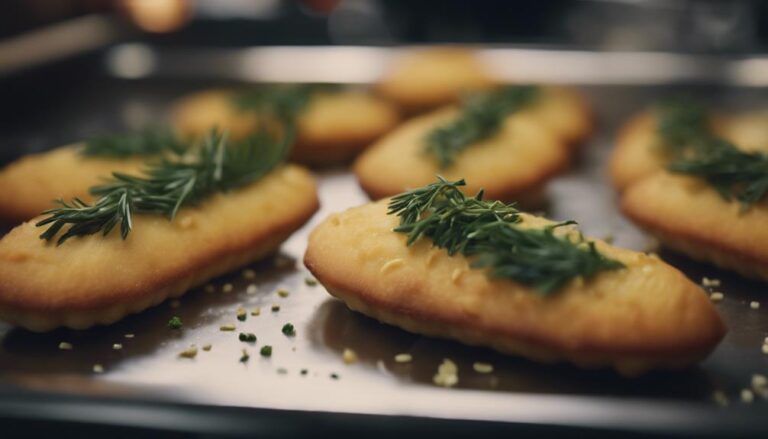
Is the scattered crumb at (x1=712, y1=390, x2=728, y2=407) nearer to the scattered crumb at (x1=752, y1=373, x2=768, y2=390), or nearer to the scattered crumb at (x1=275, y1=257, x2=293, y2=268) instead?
the scattered crumb at (x1=752, y1=373, x2=768, y2=390)

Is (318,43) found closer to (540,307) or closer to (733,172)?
(733,172)

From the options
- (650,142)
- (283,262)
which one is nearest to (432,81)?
(650,142)

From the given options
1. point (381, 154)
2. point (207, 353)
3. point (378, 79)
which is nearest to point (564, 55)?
point (378, 79)

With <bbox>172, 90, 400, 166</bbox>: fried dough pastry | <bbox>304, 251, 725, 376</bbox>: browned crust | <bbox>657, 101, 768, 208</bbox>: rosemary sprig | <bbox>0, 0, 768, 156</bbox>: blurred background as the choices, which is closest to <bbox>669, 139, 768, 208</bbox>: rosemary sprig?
<bbox>657, 101, 768, 208</bbox>: rosemary sprig

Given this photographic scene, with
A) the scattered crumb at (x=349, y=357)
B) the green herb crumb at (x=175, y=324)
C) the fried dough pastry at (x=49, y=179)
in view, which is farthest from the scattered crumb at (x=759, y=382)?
the fried dough pastry at (x=49, y=179)

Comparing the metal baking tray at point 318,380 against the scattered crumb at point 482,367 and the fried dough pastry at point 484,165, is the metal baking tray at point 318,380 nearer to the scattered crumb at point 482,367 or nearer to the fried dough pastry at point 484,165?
the scattered crumb at point 482,367

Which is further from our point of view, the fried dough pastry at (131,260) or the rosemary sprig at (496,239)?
the fried dough pastry at (131,260)
